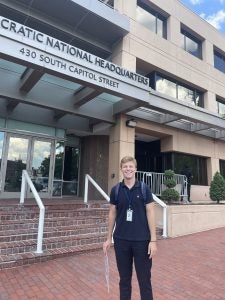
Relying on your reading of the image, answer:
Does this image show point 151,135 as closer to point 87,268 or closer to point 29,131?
point 29,131

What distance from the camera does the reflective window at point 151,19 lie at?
42.8 feet

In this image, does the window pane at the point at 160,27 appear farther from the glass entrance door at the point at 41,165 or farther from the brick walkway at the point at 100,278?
the brick walkway at the point at 100,278

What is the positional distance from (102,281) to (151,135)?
9040 millimetres

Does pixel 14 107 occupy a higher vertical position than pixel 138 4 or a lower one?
lower

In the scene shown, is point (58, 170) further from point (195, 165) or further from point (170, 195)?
point (195, 165)

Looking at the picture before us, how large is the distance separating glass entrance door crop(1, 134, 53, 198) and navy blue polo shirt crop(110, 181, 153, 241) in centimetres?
817

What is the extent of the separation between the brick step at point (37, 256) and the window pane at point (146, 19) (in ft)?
36.3

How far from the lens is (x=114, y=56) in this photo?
39.1ft

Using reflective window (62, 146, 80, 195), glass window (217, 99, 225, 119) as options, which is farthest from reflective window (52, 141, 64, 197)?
glass window (217, 99, 225, 119)

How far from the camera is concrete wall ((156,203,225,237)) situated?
870 cm

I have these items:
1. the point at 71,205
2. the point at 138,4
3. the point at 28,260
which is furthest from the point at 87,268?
the point at 138,4

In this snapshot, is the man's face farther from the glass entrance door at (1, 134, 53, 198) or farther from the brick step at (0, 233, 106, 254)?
the glass entrance door at (1, 134, 53, 198)

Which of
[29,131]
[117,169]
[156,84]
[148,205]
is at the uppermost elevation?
[156,84]

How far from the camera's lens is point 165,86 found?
44.3ft
